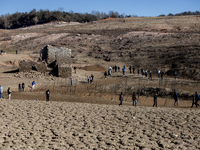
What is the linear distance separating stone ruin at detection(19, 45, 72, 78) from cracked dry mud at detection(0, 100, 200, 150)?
13.0 meters

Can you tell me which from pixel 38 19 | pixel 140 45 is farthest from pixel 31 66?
pixel 38 19

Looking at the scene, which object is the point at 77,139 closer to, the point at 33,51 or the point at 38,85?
the point at 38,85

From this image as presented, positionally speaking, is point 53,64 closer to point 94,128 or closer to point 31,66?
point 31,66

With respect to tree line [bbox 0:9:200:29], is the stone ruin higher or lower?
lower

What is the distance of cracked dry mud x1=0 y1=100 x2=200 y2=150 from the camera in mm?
8305

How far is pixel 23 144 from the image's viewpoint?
807cm

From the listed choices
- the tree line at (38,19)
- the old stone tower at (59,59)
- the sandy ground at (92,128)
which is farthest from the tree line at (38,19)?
the sandy ground at (92,128)

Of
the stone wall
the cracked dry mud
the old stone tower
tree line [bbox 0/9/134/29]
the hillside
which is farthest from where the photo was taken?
tree line [bbox 0/9/134/29]

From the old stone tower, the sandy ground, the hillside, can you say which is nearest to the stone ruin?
the old stone tower

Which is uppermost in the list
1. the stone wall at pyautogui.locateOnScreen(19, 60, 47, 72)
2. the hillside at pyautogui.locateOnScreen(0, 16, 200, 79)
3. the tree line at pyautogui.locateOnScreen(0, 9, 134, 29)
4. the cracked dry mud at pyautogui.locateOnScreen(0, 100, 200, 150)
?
the tree line at pyautogui.locateOnScreen(0, 9, 134, 29)

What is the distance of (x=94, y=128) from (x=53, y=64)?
19230 mm

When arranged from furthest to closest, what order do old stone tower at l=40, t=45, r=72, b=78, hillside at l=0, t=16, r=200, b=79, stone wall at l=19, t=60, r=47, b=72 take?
hillside at l=0, t=16, r=200, b=79
stone wall at l=19, t=60, r=47, b=72
old stone tower at l=40, t=45, r=72, b=78

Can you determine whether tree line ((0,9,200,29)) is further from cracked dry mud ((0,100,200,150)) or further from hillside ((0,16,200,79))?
cracked dry mud ((0,100,200,150))

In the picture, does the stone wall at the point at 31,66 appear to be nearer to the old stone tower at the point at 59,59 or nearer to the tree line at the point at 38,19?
the old stone tower at the point at 59,59
